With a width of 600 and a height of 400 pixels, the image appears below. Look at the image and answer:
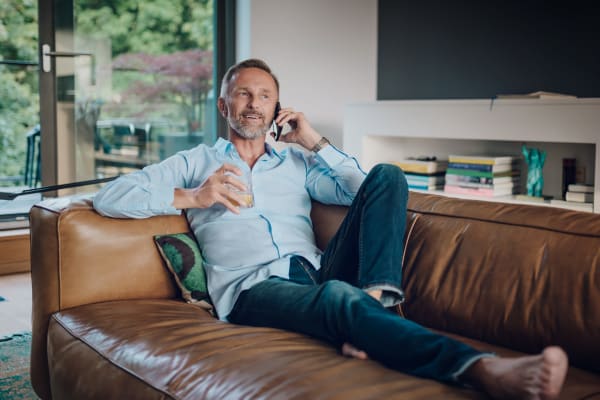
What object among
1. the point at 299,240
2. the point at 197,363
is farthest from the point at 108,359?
the point at 299,240

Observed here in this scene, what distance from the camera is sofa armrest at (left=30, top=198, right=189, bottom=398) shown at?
215 centimetres

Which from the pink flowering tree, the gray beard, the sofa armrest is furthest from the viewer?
the pink flowering tree

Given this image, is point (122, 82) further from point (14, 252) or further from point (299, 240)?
point (299, 240)

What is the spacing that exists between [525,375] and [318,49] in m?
4.09

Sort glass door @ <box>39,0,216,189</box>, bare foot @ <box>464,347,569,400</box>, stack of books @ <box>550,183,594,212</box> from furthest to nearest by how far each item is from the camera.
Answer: glass door @ <box>39,0,216,189</box> → stack of books @ <box>550,183,594,212</box> → bare foot @ <box>464,347,569,400</box>

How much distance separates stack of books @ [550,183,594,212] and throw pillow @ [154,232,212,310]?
229cm

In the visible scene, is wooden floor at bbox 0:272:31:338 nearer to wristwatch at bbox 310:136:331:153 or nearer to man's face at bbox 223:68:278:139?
man's face at bbox 223:68:278:139

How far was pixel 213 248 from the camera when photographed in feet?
7.54

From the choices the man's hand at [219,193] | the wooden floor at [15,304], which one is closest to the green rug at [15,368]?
the wooden floor at [15,304]

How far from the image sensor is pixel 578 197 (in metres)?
3.88

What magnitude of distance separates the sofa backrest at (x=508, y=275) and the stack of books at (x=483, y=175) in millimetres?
2124

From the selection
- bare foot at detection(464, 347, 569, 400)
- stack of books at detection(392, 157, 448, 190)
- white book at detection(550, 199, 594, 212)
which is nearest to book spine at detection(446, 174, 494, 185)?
stack of books at detection(392, 157, 448, 190)

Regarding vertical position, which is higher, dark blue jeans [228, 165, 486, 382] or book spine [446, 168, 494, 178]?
book spine [446, 168, 494, 178]

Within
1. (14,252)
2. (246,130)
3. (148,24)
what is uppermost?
(148,24)
